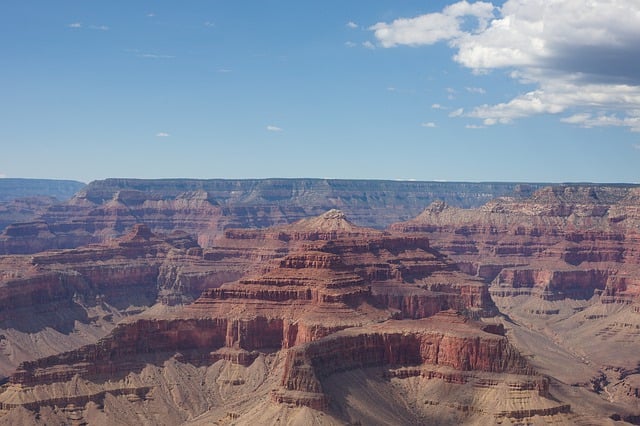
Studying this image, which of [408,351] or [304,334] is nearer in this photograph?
[408,351]

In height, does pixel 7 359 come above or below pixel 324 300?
below

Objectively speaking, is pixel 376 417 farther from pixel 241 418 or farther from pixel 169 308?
pixel 169 308

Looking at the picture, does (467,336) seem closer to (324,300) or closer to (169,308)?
(324,300)

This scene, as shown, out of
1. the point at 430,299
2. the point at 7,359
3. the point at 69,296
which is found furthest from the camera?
the point at 69,296

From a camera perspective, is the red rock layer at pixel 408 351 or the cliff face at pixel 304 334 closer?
the red rock layer at pixel 408 351

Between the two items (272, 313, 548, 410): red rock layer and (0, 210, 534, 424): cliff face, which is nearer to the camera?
(272, 313, 548, 410): red rock layer

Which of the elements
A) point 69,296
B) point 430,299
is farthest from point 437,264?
point 69,296

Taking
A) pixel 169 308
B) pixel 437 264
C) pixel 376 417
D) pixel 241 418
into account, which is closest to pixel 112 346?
pixel 241 418

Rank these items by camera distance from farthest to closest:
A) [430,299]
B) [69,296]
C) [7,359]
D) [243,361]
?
[69,296] → [430,299] → [7,359] → [243,361]

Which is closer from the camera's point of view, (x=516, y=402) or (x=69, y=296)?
(x=516, y=402)
